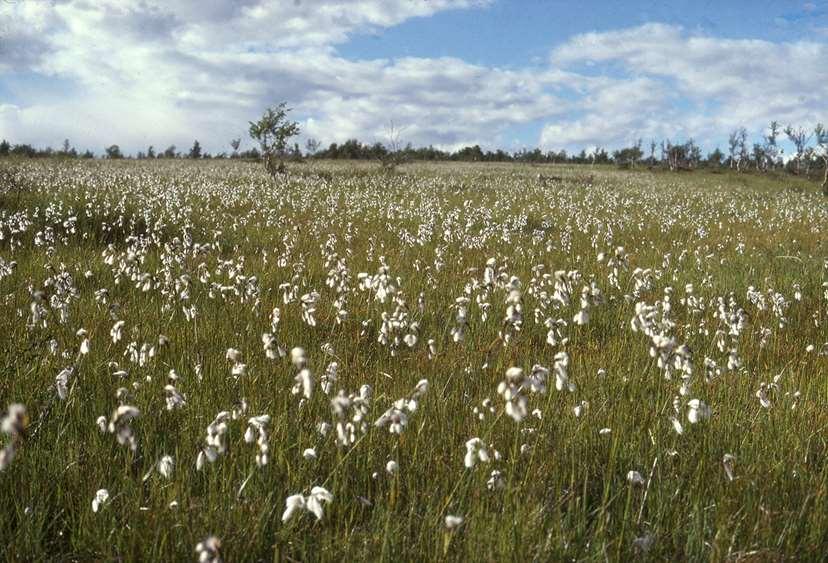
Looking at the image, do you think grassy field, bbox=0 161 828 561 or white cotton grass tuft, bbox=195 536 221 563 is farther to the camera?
grassy field, bbox=0 161 828 561

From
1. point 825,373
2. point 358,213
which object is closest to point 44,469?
point 825,373

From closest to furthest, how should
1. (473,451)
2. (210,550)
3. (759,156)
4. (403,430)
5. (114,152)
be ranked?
1. (210,550)
2. (473,451)
3. (403,430)
4. (114,152)
5. (759,156)

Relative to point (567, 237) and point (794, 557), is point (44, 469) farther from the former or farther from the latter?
point (567, 237)

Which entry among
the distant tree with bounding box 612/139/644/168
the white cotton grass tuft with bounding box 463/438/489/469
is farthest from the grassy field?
the distant tree with bounding box 612/139/644/168

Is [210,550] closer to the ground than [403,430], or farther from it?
farther from it

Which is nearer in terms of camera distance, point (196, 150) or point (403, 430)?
point (403, 430)

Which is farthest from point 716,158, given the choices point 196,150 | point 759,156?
point 196,150

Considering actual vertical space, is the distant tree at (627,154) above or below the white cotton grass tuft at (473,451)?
above

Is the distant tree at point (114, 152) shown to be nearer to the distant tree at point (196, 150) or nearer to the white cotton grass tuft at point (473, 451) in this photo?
the distant tree at point (196, 150)

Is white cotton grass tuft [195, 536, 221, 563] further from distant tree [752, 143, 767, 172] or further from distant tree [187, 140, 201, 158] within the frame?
distant tree [752, 143, 767, 172]

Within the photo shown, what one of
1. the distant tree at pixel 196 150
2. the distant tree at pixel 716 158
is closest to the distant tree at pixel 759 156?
the distant tree at pixel 716 158

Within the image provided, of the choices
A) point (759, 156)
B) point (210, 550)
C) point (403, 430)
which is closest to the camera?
point (210, 550)

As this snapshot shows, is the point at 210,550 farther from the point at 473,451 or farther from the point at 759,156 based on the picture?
the point at 759,156

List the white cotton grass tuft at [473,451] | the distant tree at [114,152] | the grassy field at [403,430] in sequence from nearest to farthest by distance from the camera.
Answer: the white cotton grass tuft at [473,451], the grassy field at [403,430], the distant tree at [114,152]
